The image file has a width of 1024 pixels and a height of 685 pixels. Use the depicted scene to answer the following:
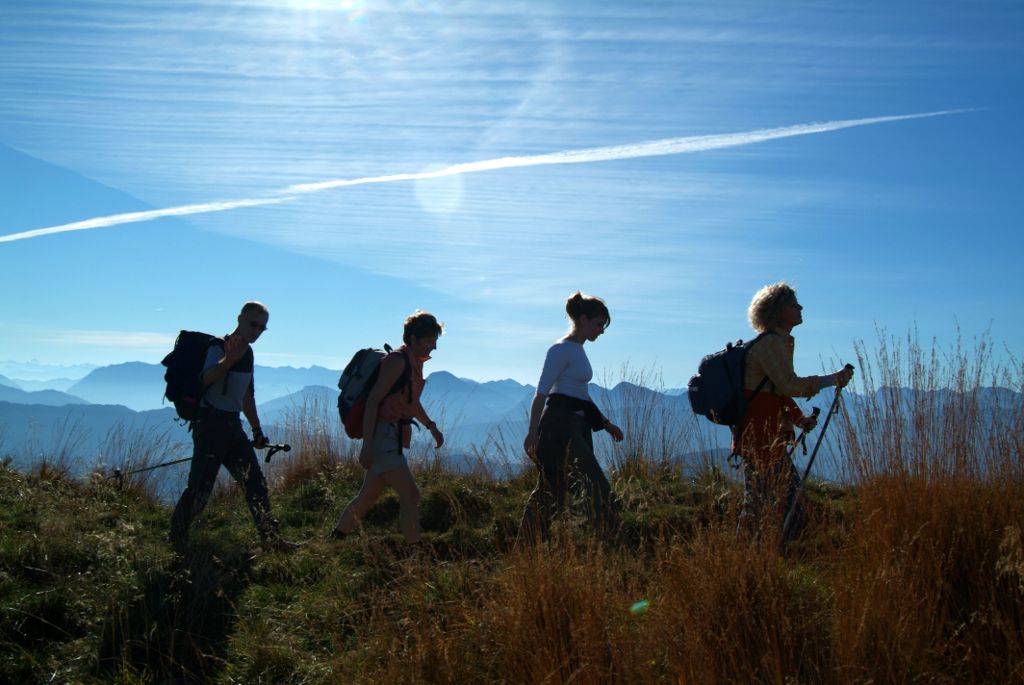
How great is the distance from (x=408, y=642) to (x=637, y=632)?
1.16 m

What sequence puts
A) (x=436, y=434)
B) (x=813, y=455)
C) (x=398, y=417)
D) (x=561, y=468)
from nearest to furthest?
(x=813, y=455) < (x=561, y=468) < (x=398, y=417) < (x=436, y=434)

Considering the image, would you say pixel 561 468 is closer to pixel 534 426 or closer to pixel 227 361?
pixel 534 426

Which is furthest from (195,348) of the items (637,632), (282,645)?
(637,632)

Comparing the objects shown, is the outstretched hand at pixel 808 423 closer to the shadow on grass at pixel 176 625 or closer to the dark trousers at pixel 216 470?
the shadow on grass at pixel 176 625

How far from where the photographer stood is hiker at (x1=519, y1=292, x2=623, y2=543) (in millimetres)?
5621

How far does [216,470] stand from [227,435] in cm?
28

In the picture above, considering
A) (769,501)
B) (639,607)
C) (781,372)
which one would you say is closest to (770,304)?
(781,372)

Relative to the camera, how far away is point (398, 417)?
5.88 meters

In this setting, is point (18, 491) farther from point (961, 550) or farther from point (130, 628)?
point (961, 550)

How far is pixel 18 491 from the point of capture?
817cm

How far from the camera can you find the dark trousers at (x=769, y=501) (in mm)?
3957

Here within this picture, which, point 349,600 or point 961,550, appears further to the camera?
point 349,600

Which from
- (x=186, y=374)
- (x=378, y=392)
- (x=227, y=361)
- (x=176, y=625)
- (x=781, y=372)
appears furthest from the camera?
(x=186, y=374)

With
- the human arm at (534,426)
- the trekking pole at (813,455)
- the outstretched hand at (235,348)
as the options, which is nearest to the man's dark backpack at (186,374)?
the outstretched hand at (235,348)
